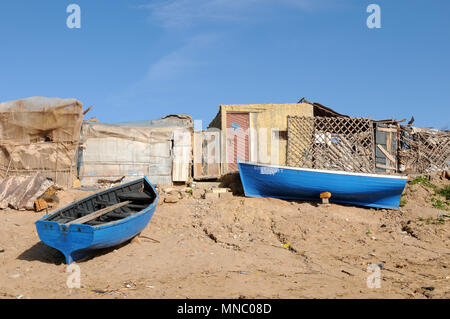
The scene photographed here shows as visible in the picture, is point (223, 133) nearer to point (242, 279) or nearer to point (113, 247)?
point (113, 247)

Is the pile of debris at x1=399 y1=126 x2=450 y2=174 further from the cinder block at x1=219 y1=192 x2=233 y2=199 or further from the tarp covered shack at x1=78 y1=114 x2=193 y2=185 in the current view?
the tarp covered shack at x1=78 y1=114 x2=193 y2=185

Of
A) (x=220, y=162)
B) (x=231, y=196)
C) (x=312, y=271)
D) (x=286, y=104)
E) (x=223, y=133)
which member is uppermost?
(x=286, y=104)

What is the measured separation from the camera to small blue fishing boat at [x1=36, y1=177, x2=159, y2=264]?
6.38 m

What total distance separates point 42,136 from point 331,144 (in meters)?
11.3

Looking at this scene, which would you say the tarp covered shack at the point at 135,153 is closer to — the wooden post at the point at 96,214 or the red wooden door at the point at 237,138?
the red wooden door at the point at 237,138

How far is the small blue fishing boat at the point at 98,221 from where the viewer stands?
6.38 meters

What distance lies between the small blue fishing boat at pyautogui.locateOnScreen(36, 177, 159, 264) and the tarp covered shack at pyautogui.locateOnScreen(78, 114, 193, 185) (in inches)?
119

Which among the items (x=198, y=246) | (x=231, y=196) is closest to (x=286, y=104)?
(x=231, y=196)

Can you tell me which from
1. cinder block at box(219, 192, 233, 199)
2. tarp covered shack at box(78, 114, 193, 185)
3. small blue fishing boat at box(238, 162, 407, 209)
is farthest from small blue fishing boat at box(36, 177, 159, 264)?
small blue fishing boat at box(238, 162, 407, 209)

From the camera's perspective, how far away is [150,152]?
13.0 meters

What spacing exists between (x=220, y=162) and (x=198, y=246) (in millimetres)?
5667

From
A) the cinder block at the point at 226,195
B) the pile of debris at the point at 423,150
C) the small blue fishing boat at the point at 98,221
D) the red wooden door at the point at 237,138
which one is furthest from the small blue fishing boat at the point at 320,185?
the pile of debris at the point at 423,150

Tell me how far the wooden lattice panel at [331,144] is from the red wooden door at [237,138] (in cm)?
171

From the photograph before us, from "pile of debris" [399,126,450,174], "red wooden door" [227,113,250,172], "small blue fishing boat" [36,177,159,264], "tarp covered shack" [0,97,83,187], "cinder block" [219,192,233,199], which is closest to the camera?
"small blue fishing boat" [36,177,159,264]
